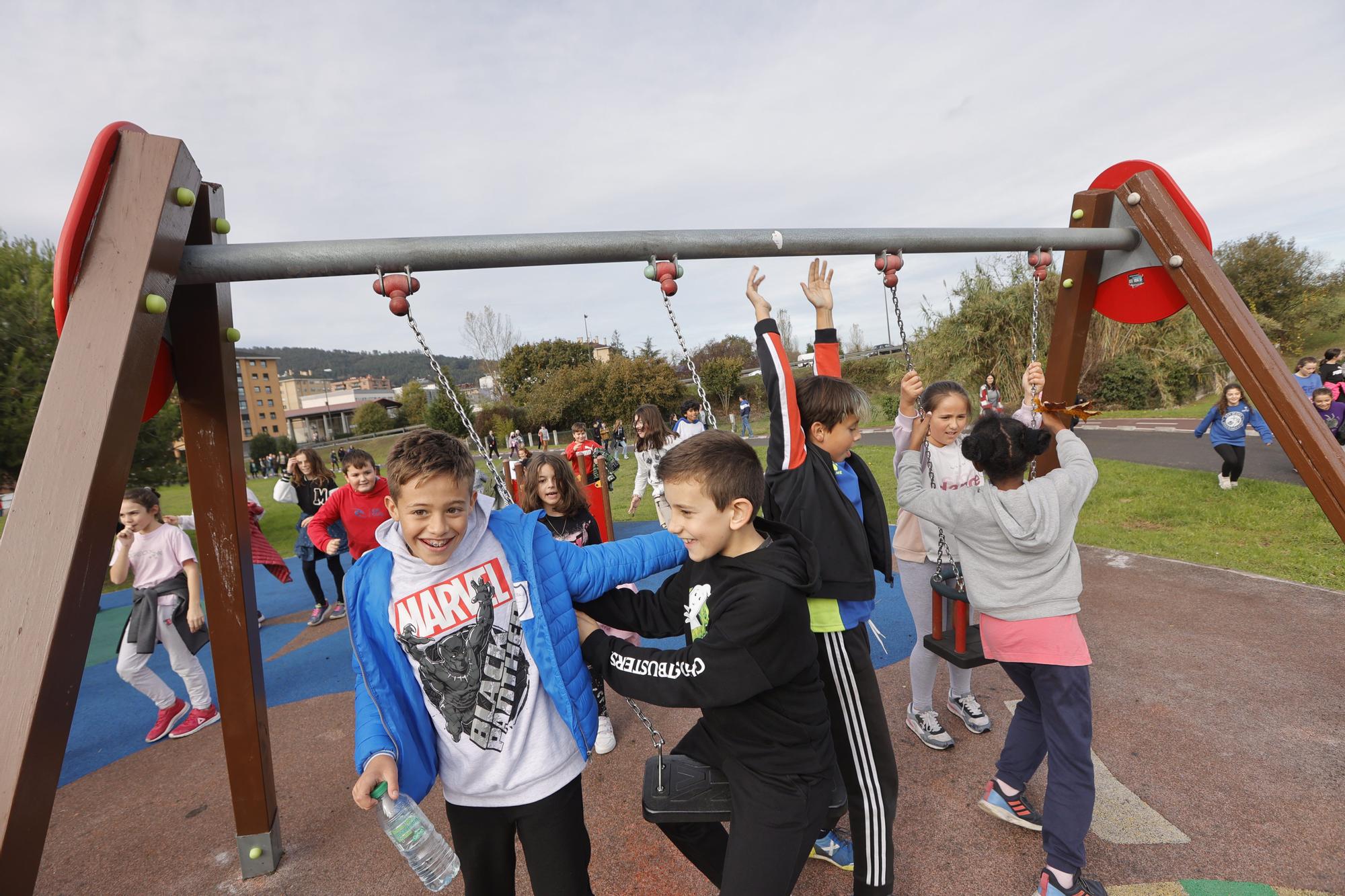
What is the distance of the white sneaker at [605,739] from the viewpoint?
3.74m

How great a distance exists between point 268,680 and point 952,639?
17.9ft

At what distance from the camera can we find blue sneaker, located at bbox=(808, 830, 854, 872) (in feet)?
8.61

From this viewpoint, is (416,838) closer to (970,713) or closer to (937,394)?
(937,394)

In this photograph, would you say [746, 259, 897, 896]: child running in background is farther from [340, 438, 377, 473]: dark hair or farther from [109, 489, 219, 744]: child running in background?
[109, 489, 219, 744]: child running in background

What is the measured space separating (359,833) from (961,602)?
123 inches

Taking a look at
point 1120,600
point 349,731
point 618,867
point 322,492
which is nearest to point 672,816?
point 618,867

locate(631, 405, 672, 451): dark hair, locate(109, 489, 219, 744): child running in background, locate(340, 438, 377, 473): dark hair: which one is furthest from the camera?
locate(631, 405, 672, 451): dark hair

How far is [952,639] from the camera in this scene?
295 cm

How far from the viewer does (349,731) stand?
14.1ft

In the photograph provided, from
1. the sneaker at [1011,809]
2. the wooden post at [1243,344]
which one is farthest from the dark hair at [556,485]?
the wooden post at [1243,344]

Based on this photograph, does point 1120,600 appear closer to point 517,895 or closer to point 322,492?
point 517,895

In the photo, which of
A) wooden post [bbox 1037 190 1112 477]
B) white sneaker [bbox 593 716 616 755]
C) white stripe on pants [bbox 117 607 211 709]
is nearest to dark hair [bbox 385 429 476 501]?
white sneaker [bbox 593 716 616 755]

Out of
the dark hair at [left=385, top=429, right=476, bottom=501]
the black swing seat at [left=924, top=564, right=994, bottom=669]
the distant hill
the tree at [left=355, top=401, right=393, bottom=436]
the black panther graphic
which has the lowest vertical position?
the black swing seat at [left=924, top=564, right=994, bottom=669]

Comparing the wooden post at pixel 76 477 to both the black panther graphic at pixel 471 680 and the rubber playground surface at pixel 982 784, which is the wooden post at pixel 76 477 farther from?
the rubber playground surface at pixel 982 784
